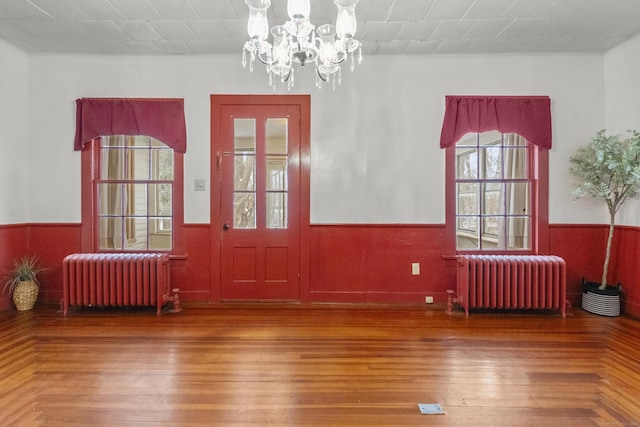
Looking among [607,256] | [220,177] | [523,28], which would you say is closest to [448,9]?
[523,28]

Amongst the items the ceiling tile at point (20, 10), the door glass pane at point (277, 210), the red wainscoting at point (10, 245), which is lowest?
the red wainscoting at point (10, 245)

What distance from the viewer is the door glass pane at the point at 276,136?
14.4 feet

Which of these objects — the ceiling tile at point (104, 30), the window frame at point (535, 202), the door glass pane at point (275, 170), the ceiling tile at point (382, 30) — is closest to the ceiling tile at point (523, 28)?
the ceiling tile at point (382, 30)

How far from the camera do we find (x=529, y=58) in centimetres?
429

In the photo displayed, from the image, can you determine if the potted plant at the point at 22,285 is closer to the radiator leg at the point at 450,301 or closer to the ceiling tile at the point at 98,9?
the ceiling tile at the point at 98,9

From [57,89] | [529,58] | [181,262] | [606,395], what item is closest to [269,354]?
[181,262]

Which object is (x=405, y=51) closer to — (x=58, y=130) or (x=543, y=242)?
(x=543, y=242)

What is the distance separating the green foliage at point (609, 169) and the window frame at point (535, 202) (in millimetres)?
294

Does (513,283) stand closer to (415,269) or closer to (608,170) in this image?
(415,269)

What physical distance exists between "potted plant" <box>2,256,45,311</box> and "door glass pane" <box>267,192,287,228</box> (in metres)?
2.64

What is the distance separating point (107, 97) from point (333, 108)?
2599mm

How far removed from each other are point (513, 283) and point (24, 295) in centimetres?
522

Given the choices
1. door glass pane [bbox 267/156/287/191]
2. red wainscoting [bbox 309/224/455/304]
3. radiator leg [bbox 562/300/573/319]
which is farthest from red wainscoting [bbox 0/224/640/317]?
door glass pane [bbox 267/156/287/191]

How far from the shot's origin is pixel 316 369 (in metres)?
2.71
